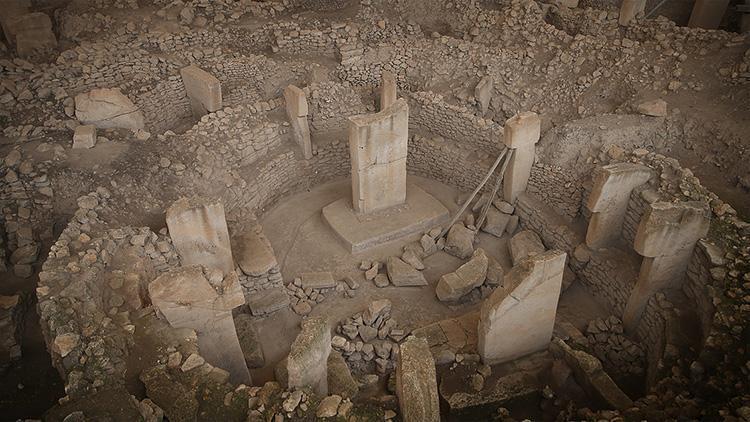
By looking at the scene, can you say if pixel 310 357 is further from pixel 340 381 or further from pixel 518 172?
pixel 518 172

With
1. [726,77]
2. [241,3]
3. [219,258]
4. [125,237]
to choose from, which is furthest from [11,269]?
[726,77]

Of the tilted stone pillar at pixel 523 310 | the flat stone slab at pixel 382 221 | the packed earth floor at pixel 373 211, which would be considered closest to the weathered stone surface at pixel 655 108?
the packed earth floor at pixel 373 211

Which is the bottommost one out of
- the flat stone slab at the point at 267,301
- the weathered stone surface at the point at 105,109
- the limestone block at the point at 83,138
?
the flat stone slab at the point at 267,301

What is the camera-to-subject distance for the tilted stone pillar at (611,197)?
24.5 feet

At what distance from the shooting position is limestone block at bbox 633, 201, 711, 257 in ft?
21.2

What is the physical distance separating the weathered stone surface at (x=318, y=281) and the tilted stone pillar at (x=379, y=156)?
1516 mm

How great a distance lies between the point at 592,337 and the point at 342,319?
11.3 feet

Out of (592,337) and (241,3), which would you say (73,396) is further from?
(241,3)

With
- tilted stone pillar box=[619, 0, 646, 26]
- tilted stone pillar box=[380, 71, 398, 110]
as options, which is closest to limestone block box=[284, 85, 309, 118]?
tilted stone pillar box=[380, 71, 398, 110]

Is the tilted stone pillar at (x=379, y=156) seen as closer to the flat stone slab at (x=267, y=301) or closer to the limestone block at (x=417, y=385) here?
the flat stone slab at (x=267, y=301)

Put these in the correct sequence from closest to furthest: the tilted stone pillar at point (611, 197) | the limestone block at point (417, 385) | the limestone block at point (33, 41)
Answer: the limestone block at point (417, 385) → the tilted stone pillar at point (611, 197) → the limestone block at point (33, 41)

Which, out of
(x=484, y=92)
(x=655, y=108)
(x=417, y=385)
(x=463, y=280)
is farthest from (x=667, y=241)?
(x=484, y=92)

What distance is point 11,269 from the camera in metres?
7.71

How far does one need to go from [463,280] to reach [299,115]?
Answer: 392 centimetres
